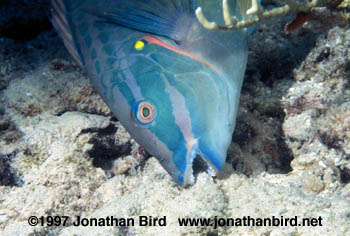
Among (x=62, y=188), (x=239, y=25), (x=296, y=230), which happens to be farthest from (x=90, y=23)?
(x=296, y=230)

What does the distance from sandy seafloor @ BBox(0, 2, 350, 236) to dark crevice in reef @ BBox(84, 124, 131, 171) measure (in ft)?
0.04

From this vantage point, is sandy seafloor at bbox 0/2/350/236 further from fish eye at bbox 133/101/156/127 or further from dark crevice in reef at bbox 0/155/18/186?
fish eye at bbox 133/101/156/127

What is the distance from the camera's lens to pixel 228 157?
8.78ft

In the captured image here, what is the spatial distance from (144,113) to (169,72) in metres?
0.40

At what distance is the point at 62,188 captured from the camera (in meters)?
2.68

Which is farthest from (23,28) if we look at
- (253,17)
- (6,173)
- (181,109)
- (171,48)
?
(253,17)

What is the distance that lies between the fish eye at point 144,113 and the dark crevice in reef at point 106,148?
3.35ft

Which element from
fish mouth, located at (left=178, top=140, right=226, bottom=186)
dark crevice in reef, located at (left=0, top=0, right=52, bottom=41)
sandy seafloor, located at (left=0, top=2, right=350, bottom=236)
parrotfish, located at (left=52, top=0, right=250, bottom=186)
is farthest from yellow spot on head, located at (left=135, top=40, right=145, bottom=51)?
dark crevice in reef, located at (left=0, top=0, right=52, bottom=41)

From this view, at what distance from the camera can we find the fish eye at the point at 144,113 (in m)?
2.12

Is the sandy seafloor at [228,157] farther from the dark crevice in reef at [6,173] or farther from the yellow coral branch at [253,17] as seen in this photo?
the yellow coral branch at [253,17]

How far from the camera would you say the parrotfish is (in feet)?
6.90

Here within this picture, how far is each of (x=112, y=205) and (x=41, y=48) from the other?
103 inches

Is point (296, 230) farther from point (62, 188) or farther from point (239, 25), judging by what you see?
point (62, 188)

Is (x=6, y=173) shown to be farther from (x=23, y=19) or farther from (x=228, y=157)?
(x=23, y=19)
